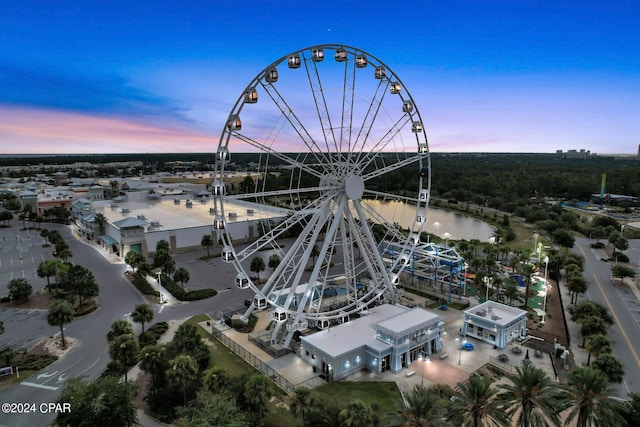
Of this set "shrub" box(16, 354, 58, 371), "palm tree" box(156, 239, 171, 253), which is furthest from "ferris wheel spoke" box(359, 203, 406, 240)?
"palm tree" box(156, 239, 171, 253)

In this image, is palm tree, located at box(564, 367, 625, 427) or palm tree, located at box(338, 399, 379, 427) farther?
palm tree, located at box(338, 399, 379, 427)

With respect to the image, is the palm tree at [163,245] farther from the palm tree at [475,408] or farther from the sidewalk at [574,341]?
the sidewalk at [574,341]

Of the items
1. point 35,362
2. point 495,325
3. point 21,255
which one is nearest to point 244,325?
point 35,362

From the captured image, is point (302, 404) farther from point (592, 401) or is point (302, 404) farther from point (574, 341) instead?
point (574, 341)

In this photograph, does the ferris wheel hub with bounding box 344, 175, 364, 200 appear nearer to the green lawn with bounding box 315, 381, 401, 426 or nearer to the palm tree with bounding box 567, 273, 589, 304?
the green lawn with bounding box 315, 381, 401, 426

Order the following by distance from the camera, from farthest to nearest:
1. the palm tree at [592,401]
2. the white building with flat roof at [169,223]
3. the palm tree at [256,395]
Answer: the white building with flat roof at [169,223] < the palm tree at [256,395] < the palm tree at [592,401]

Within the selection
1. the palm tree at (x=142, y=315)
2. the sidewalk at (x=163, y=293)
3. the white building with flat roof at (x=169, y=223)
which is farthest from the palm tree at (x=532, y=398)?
the white building with flat roof at (x=169, y=223)
